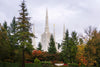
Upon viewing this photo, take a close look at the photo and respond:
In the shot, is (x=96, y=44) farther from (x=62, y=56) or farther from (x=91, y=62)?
(x=62, y=56)

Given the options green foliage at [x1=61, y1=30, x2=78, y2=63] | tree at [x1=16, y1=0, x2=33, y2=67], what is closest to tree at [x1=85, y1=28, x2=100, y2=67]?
green foliage at [x1=61, y1=30, x2=78, y2=63]

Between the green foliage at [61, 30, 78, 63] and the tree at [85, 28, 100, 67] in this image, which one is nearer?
the tree at [85, 28, 100, 67]

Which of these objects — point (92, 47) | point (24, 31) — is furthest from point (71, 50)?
point (24, 31)

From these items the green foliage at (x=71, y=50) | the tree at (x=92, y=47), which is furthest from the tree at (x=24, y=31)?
the green foliage at (x=71, y=50)

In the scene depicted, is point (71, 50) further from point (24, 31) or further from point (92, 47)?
point (24, 31)

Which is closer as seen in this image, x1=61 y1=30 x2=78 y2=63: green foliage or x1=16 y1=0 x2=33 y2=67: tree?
x1=16 y1=0 x2=33 y2=67: tree

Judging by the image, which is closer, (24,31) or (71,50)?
(24,31)

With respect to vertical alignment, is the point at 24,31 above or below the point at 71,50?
above

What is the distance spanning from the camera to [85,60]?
33.7m

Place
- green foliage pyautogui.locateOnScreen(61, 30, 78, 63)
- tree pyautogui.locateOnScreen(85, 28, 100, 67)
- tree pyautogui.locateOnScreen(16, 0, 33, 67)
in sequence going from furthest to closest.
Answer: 1. green foliage pyautogui.locateOnScreen(61, 30, 78, 63)
2. tree pyautogui.locateOnScreen(85, 28, 100, 67)
3. tree pyautogui.locateOnScreen(16, 0, 33, 67)

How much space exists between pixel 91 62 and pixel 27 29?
13.7 metres

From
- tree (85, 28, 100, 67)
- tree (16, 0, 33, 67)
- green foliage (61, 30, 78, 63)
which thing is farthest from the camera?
green foliage (61, 30, 78, 63)

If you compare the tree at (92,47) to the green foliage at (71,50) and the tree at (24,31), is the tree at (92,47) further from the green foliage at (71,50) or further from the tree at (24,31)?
the tree at (24,31)

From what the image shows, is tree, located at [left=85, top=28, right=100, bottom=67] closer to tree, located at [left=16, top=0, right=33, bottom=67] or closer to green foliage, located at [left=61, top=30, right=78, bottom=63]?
green foliage, located at [left=61, top=30, right=78, bottom=63]
